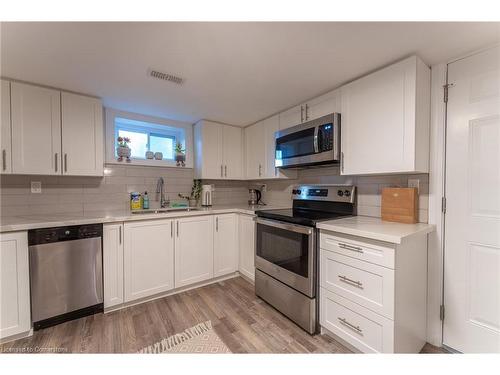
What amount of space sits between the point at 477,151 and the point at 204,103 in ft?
7.48

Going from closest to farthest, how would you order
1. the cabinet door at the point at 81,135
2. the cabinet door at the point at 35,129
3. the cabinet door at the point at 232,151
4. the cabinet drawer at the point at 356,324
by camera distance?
the cabinet drawer at the point at 356,324 < the cabinet door at the point at 35,129 < the cabinet door at the point at 81,135 < the cabinet door at the point at 232,151

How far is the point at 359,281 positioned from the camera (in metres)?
1.43

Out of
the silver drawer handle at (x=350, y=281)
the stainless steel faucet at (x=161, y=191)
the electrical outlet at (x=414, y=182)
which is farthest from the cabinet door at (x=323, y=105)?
the stainless steel faucet at (x=161, y=191)

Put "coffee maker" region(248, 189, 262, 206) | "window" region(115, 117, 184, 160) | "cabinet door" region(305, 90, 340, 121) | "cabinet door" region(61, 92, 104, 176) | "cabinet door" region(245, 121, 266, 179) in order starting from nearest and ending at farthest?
"cabinet door" region(305, 90, 340, 121), "cabinet door" region(61, 92, 104, 176), "window" region(115, 117, 184, 160), "cabinet door" region(245, 121, 266, 179), "coffee maker" region(248, 189, 262, 206)

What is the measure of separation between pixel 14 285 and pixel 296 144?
2.60m

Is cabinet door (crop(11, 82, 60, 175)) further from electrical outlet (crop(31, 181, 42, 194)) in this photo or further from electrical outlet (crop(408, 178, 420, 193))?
electrical outlet (crop(408, 178, 420, 193))

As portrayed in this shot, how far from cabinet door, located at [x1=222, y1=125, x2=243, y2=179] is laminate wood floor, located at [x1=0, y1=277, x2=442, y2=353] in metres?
1.62

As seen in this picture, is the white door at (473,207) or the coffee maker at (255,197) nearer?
the white door at (473,207)

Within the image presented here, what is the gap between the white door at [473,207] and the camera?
133 centimetres

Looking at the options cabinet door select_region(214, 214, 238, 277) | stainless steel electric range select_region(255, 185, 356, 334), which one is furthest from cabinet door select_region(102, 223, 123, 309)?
stainless steel electric range select_region(255, 185, 356, 334)

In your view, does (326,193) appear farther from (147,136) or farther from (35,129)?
(35,129)

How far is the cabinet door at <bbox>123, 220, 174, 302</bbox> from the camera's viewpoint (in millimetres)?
2061

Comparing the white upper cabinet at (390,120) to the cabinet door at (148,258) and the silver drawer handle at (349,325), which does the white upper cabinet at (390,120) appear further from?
the cabinet door at (148,258)

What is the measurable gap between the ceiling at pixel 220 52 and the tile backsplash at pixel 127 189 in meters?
0.91
